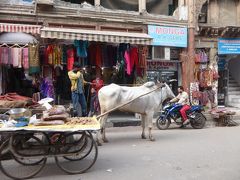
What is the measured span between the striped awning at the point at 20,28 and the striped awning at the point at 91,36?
0.79 m

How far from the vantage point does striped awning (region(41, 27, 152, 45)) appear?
12080 mm

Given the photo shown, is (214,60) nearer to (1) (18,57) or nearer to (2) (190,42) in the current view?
(2) (190,42)

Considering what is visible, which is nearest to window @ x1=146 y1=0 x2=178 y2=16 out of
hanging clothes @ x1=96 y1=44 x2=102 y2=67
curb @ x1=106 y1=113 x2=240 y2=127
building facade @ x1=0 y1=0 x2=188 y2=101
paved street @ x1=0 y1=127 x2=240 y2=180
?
building facade @ x1=0 y1=0 x2=188 y2=101

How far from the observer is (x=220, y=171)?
6.68 metres

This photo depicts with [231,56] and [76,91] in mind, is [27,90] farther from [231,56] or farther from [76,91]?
[231,56]

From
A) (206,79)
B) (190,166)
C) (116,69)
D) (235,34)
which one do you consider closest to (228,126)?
(206,79)

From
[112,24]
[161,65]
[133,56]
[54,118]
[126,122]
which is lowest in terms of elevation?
[126,122]

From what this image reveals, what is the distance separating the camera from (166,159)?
766 centimetres

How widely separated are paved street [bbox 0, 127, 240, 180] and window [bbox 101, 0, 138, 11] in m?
6.70

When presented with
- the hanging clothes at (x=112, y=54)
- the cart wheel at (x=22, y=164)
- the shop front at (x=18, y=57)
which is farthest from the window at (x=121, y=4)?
the cart wheel at (x=22, y=164)

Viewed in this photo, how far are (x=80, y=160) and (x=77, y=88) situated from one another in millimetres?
4209

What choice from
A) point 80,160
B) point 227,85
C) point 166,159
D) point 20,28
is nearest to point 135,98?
point 166,159

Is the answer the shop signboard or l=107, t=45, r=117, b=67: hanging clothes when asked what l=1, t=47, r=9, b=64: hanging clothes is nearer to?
l=107, t=45, r=117, b=67: hanging clothes

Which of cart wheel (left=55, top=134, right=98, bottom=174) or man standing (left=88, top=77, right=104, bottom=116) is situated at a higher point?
man standing (left=88, top=77, right=104, bottom=116)
